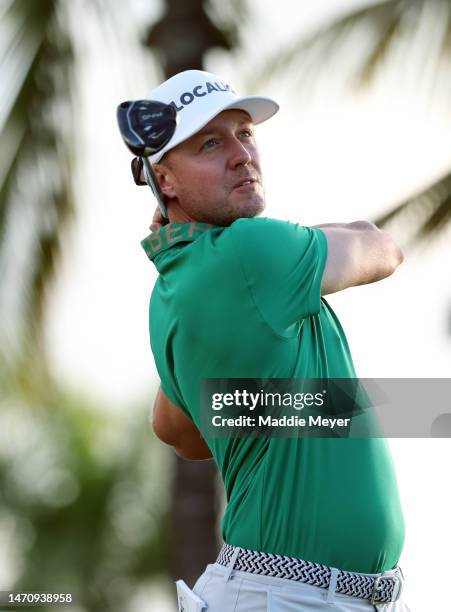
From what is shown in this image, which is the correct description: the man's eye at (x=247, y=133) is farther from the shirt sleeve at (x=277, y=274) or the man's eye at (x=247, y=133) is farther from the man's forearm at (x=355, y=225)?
the shirt sleeve at (x=277, y=274)

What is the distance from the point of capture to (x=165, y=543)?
738 inches

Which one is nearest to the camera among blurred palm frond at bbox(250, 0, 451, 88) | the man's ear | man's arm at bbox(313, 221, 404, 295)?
man's arm at bbox(313, 221, 404, 295)

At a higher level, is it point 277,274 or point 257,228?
point 257,228

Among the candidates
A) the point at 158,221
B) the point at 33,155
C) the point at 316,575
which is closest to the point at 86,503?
the point at 33,155

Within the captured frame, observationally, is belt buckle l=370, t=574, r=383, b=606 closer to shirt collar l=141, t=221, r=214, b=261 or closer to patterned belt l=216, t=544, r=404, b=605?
patterned belt l=216, t=544, r=404, b=605

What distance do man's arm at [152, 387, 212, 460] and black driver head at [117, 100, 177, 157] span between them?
2.51 feet

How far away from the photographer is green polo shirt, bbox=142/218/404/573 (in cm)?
343

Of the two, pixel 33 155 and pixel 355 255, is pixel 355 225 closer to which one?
pixel 355 255

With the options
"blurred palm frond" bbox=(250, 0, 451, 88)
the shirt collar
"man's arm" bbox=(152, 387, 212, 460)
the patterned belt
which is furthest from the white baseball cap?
"blurred palm frond" bbox=(250, 0, 451, 88)

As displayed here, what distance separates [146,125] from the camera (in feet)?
12.5

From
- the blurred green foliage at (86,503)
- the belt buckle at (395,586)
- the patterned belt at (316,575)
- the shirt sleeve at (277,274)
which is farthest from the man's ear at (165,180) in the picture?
the blurred green foliage at (86,503)

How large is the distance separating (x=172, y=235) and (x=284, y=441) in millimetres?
686

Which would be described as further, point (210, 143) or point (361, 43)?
point (361, 43)

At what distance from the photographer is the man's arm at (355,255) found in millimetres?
3520
